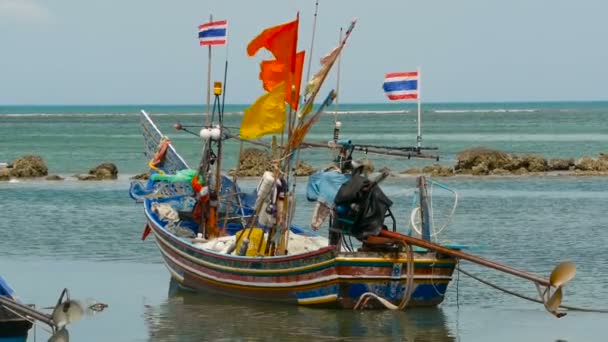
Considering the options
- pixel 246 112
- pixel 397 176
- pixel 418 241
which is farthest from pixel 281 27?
pixel 397 176

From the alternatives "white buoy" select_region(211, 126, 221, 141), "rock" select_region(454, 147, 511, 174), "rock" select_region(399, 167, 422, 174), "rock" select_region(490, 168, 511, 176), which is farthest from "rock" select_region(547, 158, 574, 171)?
"white buoy" select_region(211, 126, 221, 141)

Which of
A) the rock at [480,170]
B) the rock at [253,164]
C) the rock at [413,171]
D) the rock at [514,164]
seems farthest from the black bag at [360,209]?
the rock at [413,171]

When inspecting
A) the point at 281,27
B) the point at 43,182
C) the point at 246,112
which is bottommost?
the point at 43,182

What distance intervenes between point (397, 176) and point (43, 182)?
11.7 m

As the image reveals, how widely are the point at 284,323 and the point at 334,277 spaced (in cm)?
93

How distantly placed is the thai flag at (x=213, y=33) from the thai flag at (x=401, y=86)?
15.1 feet

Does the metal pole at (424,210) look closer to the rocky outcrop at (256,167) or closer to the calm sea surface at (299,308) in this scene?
the calm sea surface at (299,308)

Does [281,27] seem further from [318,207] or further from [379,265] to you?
[379,265]

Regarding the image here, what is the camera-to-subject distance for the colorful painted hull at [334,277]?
55.7 feet

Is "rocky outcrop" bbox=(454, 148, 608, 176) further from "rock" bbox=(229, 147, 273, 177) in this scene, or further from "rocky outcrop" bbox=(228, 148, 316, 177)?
"rock" bbox=(229, 147, 273, 177)

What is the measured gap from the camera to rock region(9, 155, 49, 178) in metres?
42.6

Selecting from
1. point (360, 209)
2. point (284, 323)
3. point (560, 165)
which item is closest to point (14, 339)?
point (284, 323)

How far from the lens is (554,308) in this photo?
53.0 feet

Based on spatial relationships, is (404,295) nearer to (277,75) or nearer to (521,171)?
(277,75)
